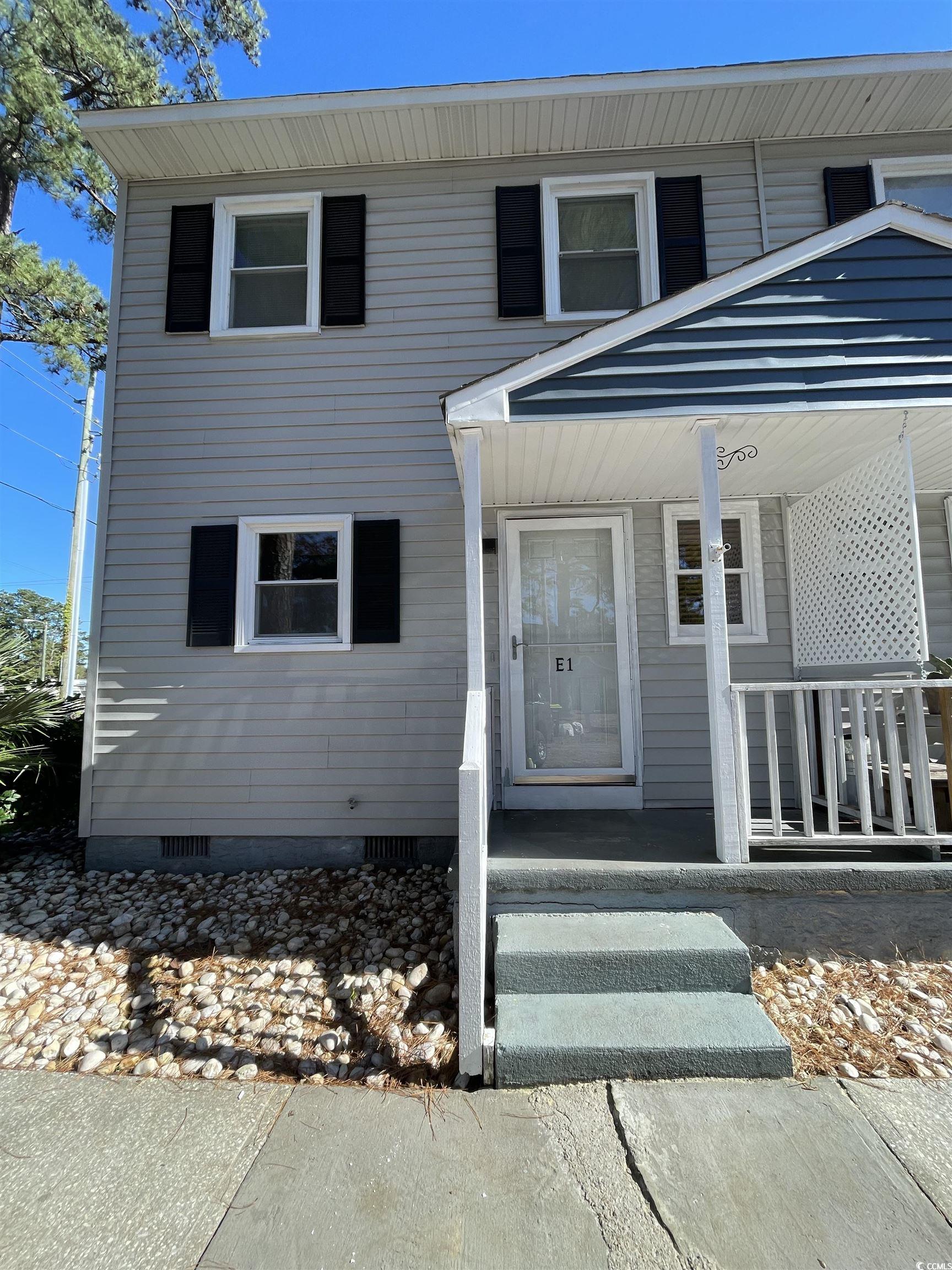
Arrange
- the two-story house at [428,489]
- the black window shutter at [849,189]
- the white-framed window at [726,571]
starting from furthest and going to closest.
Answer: the black window shutter at [849,189]
the white-framed window at [726,571]
the two-story house at [428,489]

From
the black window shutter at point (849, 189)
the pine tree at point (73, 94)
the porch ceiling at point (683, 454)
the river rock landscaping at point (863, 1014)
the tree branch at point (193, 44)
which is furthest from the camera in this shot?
the tree branch at point (193, 44)

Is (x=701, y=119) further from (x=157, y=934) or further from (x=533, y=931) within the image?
(x=157, y=934)

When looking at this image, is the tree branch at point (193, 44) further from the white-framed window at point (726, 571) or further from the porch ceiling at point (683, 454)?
the white-framed window at point (726, 571)

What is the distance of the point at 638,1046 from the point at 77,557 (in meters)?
18.2

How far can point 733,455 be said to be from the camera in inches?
154

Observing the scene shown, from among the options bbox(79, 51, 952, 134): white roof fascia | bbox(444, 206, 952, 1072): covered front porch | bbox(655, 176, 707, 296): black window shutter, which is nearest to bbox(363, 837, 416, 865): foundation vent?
bbox(444, 206, 952, 1072): covered front porch

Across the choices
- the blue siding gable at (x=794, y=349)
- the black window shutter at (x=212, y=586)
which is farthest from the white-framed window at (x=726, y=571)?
the black window shutter at (x=212, y=586)

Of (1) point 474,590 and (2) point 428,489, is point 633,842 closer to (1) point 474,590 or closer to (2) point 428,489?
(1) point 474,590

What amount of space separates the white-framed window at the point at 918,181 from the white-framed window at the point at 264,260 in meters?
4.35

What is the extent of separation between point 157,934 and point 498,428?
3540mm

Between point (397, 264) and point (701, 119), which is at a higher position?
point (701, 119)

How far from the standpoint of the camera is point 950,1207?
1836mm

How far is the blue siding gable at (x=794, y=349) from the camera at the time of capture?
328cm

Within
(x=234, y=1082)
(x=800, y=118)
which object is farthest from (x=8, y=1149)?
(x=800, y=118)
